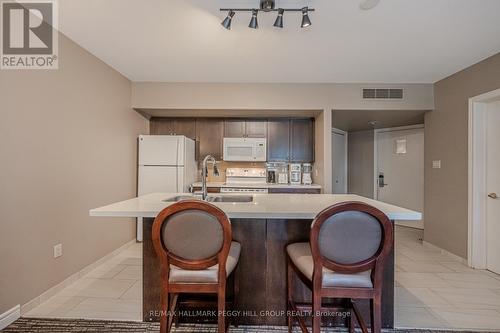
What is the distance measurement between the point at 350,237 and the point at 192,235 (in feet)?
2.67

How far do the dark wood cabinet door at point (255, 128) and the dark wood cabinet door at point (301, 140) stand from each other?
479 millimetres

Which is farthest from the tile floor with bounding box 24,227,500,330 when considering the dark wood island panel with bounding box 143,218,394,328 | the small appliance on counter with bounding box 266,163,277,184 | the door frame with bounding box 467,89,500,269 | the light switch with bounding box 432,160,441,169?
the small appliance on counter with bounding box 266,163,277,184

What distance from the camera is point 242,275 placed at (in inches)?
73.7

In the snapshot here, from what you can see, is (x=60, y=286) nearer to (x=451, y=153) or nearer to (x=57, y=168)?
(x=57, y=168)

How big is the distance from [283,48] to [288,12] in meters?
0.64

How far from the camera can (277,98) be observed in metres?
3.80

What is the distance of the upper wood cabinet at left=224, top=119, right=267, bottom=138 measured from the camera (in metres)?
4.44

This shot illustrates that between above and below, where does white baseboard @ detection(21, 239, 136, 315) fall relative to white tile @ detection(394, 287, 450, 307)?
above

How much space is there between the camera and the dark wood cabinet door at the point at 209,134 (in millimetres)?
4457

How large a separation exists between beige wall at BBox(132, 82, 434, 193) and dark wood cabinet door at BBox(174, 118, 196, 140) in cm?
63

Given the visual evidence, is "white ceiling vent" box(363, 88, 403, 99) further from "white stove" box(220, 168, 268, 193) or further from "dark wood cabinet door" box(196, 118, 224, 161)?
"dark wood cabinet door" box(196, 118, 224, 161)

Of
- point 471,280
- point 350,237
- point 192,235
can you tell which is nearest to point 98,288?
point 192,235

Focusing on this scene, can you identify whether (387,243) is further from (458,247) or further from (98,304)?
(458,247)

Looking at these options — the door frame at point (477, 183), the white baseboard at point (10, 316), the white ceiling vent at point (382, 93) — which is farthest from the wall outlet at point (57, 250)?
the door frame at point (477, 183)
